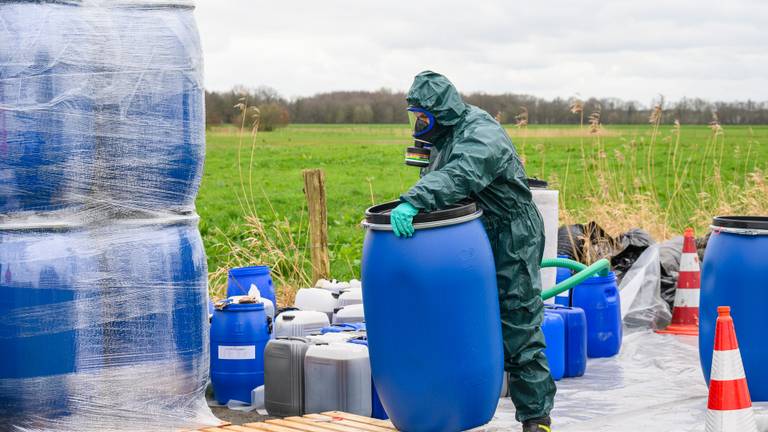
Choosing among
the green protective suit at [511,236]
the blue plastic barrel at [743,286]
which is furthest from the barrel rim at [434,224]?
the blue plastic barrel at [743,286]

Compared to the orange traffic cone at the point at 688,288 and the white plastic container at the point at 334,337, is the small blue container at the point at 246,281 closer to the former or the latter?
the white plastic container at the point at 334,337

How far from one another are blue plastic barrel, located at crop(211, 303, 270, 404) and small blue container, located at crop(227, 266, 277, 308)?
34.9 inches

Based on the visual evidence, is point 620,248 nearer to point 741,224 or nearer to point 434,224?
point 741,224

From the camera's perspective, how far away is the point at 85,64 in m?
4.73

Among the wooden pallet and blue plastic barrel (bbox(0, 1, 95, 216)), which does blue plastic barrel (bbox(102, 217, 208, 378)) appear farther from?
the wooden pallet

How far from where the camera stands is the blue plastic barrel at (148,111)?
4785mm

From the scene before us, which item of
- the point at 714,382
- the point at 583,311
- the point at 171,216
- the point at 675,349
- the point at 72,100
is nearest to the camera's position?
the point at 714,382

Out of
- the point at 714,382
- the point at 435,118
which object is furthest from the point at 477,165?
the point at 714,382

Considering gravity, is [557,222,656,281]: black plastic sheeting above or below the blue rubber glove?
below

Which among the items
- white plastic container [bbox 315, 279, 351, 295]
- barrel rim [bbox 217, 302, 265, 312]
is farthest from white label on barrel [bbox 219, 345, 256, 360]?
white plastic container [bbox 315, 279, 351, 295]

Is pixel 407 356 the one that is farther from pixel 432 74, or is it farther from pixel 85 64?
pixel 85 64

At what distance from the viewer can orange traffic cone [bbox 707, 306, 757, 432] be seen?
13.8ft

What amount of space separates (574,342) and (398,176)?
15.7 metres

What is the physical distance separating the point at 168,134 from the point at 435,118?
132cm
